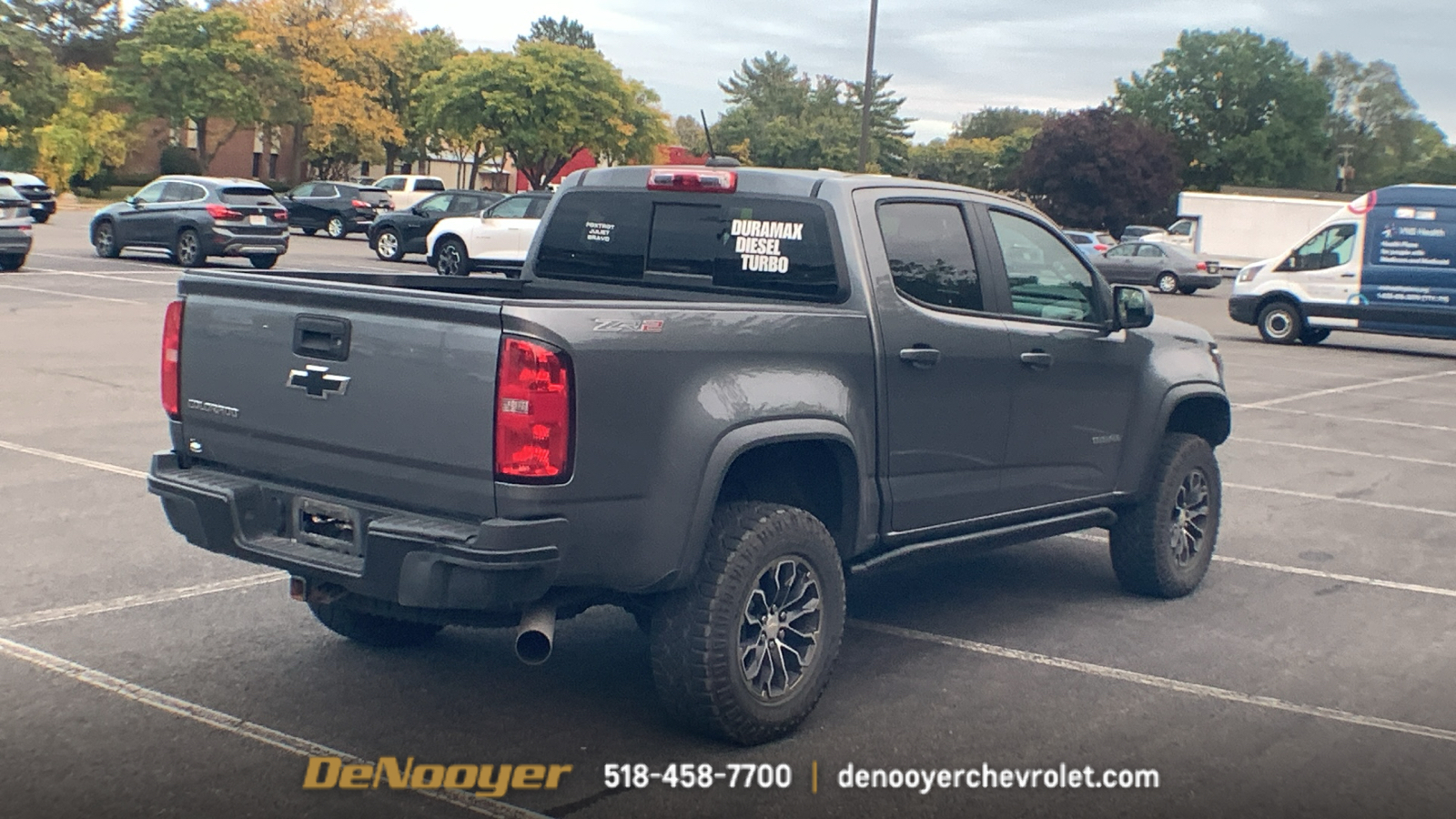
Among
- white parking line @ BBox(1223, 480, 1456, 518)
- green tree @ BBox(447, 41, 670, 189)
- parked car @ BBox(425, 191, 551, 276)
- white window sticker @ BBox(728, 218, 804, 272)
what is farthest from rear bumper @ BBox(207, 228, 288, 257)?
green tree @ BBox(447, 41, 670, 189)

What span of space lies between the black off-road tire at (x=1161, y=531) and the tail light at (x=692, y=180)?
99.7 inches

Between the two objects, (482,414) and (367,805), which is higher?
(482,414)

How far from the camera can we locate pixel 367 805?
4.22 meters

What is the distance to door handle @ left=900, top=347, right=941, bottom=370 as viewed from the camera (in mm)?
5428

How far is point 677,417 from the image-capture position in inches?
178

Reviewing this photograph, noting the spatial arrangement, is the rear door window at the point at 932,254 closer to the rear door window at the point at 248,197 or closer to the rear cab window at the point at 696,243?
the rear cab window at the point at 696,243

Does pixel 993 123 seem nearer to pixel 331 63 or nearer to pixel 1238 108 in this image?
pixel 1238 108

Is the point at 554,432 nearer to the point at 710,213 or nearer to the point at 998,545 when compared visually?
the point at 710,213

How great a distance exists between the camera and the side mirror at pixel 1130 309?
6551 millimetres

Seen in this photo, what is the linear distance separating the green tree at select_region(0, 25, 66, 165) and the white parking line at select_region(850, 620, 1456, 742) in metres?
61.2

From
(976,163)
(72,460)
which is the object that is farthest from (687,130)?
(72,460)

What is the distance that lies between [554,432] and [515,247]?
24.8 m

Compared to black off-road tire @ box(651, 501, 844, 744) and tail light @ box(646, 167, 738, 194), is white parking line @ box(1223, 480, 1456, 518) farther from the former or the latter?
black off-road tire @ box(651, 501, 844, 744)

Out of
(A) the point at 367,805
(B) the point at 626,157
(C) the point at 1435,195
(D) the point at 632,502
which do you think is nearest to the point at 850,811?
(D) the point at 632,502
